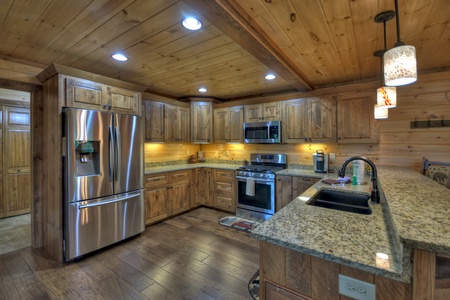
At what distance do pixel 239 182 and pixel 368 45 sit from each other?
9.11 ft

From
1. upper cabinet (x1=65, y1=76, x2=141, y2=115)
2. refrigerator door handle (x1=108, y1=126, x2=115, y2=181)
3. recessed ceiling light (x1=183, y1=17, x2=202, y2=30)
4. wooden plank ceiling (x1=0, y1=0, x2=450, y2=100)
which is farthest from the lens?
refrigerator door handle (x1=108, y1=126, x2=115, y2=181)

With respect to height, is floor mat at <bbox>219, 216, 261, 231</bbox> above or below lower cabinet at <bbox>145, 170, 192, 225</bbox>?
below

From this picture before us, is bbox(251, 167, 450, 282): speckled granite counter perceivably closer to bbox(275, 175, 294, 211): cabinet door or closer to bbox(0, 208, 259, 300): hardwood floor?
bbox(0, 208, 259, 300): hardwood floor

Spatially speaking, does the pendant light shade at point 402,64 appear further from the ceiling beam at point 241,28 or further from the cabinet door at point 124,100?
the cabinet door at point 124,100

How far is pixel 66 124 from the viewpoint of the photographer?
2.45 metres

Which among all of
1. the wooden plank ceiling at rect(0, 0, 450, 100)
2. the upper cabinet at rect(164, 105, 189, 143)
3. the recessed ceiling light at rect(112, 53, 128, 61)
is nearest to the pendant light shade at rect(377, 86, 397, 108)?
the wooden plank ceiling at rect(0, 0, 450, 100)

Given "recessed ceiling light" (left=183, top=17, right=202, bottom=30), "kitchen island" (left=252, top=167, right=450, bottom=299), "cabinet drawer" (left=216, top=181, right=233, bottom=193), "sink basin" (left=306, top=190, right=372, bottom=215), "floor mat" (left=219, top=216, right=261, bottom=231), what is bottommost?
"floor mat" (left=219, top=216, right=261, bottom=231)

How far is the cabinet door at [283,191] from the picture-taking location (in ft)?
11.3

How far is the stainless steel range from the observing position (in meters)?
3.67

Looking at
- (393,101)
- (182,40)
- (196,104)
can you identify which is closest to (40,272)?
(182,40)

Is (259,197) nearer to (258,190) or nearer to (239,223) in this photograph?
(258,190)

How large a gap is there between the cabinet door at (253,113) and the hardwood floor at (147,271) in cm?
210

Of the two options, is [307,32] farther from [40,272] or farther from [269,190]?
[40,272]

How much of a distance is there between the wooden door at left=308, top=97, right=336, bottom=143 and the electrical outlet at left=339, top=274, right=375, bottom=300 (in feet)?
9.37
